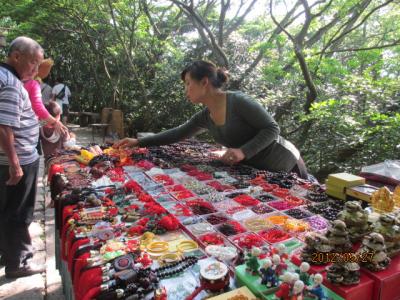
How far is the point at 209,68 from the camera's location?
8.84 feet

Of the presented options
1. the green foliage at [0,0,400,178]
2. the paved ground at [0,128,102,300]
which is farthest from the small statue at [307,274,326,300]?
the green foliage at [0,0,400,178]

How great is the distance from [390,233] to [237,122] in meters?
1.75

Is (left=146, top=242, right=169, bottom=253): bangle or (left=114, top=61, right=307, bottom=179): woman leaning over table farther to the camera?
(left=114, top=61, right=307, bottom=179): woman leaning over table

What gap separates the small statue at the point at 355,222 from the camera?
1242mm

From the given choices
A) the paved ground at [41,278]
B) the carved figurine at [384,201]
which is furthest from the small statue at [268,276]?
the paved ground at [41,278]

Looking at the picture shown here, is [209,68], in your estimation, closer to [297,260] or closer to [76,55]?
[297,260]

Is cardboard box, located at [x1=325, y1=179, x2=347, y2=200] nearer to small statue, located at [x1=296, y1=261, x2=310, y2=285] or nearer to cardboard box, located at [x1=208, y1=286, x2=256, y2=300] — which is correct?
small statue, located at [x1=296, y1=261, x2=310, y2=285]

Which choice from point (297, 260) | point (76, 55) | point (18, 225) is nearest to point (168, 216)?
point (297, 260)

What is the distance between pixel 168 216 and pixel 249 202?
550 mm

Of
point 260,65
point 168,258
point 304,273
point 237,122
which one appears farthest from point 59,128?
point 260,65

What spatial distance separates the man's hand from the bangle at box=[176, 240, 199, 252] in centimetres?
175

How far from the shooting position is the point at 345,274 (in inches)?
40.8

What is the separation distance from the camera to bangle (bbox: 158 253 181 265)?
4.36 ft

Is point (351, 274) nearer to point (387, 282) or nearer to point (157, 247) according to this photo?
point (387, 282)
